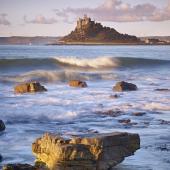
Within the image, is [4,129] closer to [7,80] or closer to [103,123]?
[103,123]

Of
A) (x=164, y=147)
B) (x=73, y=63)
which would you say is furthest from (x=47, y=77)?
(x=164, y=147)

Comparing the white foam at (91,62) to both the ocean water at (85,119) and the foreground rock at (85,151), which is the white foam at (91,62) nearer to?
the ocean water at (85,119)

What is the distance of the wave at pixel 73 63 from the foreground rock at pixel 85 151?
1436 inches

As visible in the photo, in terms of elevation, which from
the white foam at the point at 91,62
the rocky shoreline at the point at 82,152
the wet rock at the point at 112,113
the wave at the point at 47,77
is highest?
the rocky shoreline at the point at 82,152

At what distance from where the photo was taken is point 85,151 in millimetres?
8711

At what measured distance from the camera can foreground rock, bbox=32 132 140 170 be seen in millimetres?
8609

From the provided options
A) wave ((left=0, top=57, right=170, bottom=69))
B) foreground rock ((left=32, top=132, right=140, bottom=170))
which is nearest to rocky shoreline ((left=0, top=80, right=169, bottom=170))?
foreground rock ((left=32, top=132, right=140, bottom=170))

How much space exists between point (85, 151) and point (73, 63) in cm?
4499

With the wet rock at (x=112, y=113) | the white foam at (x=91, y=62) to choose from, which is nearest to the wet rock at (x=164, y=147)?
the wet rock at (x=112, y=113)

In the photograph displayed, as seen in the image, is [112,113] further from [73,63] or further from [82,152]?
[73,63]

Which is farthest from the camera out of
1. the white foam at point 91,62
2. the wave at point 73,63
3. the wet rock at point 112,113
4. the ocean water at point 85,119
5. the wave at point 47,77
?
the white foam at point 91,62

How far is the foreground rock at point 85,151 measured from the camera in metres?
8.61

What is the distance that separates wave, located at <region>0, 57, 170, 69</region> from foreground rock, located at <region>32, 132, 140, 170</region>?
36480 mm

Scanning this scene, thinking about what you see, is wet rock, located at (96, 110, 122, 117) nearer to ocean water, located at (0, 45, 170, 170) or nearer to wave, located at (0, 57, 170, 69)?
ocean water, located at (0, 45, 170, 170)
